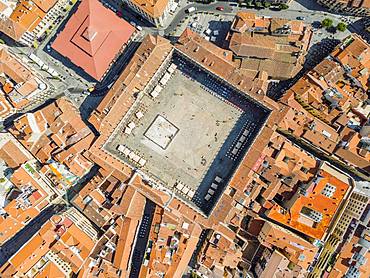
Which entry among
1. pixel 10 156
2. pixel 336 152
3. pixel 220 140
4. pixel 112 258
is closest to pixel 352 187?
pixel 336 152

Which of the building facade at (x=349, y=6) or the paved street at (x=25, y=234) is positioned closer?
the building facade at (x=349, y=6)

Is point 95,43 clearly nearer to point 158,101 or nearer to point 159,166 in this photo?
point 158,101

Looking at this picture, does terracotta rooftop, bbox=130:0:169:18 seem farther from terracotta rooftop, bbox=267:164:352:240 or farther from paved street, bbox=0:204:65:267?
terracotta rooftop, bbox=267:164:352:240

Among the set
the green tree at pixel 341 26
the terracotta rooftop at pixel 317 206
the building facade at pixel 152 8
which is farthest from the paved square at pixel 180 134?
the green tree at pixel 341 26

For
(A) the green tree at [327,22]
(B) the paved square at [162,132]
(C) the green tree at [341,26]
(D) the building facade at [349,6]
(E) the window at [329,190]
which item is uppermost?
(D) the building facade at [349,6]

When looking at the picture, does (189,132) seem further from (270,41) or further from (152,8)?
(152,8)

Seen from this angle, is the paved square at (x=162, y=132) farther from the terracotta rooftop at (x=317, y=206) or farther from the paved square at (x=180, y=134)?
the terracotta rooftop at (x=317, y=206)

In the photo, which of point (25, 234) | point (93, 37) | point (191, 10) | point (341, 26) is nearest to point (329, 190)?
point (341, 26)
